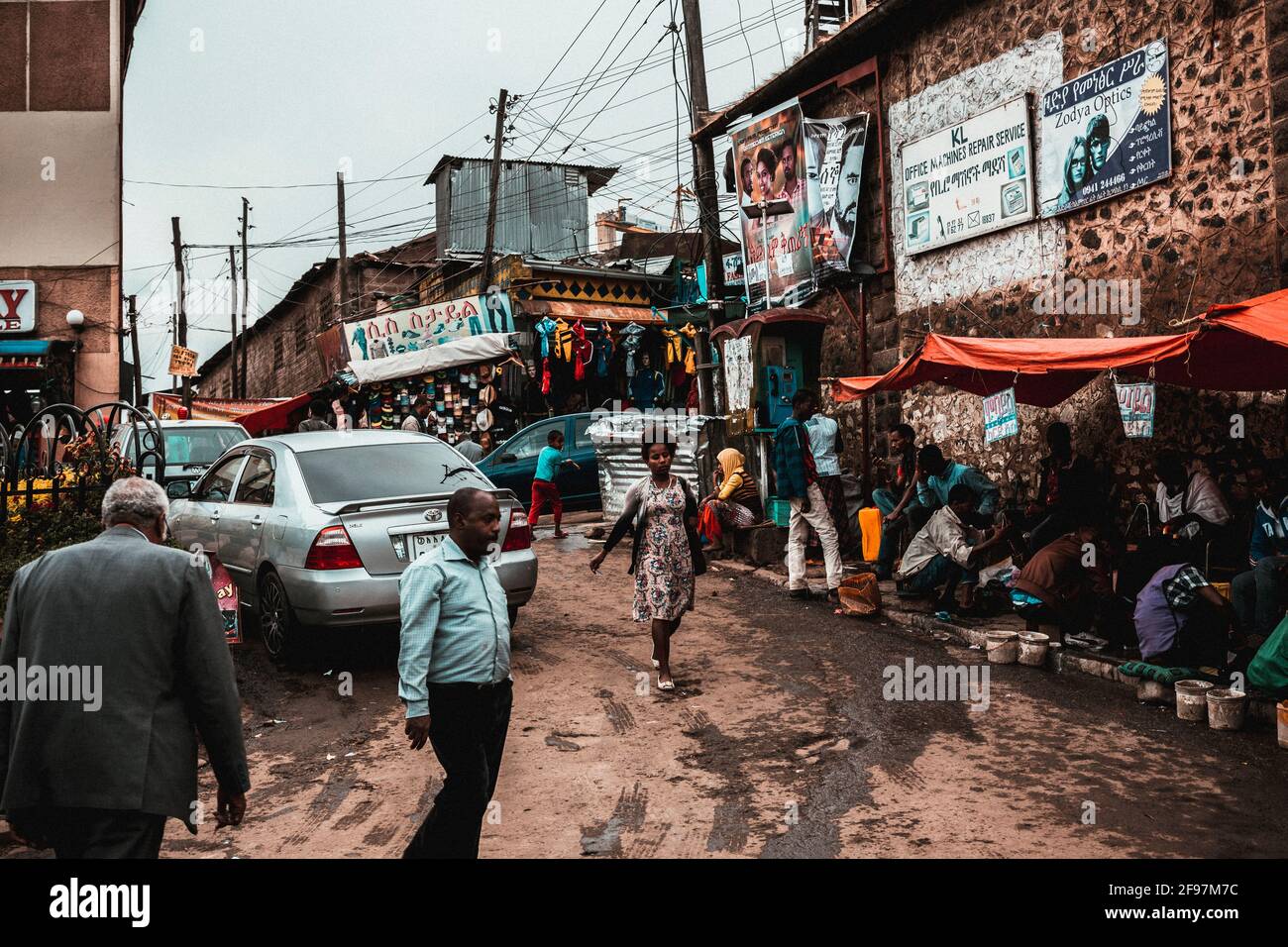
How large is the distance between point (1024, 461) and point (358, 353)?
53.6ft

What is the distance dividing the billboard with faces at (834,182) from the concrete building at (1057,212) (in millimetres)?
205

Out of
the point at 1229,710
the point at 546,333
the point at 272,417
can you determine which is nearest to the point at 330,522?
the point at 1229,710

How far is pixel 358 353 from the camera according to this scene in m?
23.5

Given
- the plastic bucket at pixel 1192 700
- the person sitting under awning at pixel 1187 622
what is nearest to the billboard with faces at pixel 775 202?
the person sitting under awning at pixel 1187 622

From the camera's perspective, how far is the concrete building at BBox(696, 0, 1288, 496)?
338 inches

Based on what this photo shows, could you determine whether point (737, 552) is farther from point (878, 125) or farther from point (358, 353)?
point (358, 353)

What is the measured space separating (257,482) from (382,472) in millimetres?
1127

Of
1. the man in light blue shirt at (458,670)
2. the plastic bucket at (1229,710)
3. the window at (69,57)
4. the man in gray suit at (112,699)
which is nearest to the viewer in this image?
the man in gray suit at (112,699)

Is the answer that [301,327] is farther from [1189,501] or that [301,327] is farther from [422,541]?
[1189,501]

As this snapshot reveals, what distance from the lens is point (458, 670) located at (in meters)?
4.07

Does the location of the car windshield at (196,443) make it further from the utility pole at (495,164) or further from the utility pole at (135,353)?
the utility pole at (135,353)

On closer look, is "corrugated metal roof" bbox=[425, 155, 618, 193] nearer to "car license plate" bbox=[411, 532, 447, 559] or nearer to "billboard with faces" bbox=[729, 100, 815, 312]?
"billboard with faces" bbox=[729, 100, 815, 312]

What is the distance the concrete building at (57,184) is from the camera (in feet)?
61.8
